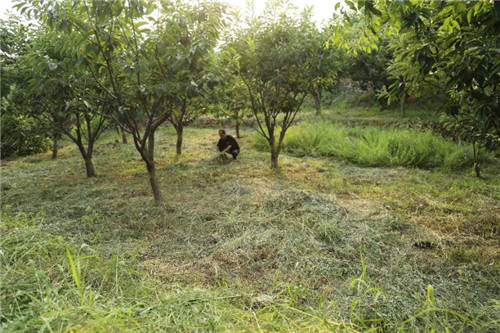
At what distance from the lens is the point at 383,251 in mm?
2781

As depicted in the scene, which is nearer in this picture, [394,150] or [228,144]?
[394,150]

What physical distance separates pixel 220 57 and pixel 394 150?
15.2 feet

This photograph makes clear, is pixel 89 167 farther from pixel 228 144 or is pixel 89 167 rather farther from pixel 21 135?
pixel 228 144

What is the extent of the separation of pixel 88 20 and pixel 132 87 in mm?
885

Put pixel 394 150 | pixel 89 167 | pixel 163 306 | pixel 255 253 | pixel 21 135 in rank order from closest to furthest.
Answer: pixel 163 306, pixel 255 253, pixel 89 167, pixel 394 150, pixel 21 135

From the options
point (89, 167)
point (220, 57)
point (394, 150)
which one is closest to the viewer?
point (220, 57)

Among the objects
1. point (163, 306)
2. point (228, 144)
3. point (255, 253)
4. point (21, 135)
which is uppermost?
point (21, 135)

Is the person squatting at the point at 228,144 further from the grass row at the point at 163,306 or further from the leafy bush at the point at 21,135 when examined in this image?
the grass row at the point at 163,306

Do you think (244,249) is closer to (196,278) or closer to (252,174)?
(196,278)

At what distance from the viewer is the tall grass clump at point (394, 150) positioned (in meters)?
6.09

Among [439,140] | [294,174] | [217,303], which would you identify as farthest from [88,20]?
[439,140]

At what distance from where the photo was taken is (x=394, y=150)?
680 centimetres

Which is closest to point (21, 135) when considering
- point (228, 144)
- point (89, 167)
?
point (89, 167)

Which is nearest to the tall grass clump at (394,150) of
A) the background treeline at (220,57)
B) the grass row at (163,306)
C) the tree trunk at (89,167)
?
the background treeline at (220,57)
